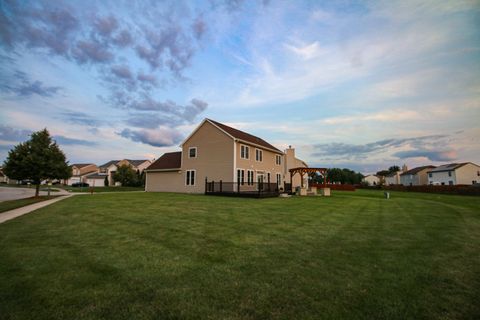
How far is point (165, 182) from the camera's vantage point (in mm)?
27516

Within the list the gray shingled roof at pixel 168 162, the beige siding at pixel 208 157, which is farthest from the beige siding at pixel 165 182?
the beige siding at pixel 208 157

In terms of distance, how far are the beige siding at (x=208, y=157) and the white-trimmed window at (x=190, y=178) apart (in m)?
0.33

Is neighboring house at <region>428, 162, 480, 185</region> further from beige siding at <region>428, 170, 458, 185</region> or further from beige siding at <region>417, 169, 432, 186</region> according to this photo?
beige siding at <region>417, 169, 432, 186</region>

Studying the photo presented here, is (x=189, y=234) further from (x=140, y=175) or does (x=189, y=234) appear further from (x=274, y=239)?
(x=140, y=175)

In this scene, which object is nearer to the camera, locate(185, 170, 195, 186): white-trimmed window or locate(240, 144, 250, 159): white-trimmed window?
locate(240, 144, 250, 159): white-trimmed window

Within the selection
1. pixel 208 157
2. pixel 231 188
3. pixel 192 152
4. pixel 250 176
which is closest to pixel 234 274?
pixel 231 188

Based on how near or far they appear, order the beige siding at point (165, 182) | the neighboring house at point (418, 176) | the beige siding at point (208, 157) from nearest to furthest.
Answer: the beige siding at point (208, 157)
the beige siding at point (165, 182)
the neighboring house at point (418, 176)

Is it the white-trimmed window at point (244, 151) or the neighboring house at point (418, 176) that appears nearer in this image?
the white-trimmed window at point (244, 151)

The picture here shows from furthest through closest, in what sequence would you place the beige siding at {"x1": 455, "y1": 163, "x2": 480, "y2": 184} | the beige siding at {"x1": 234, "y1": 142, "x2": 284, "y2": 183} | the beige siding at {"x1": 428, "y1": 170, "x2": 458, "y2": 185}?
1. the beige siding at {"x1": 428, "y1": 170, "x2": 458, "y2": 185}
2. the beige siding at {"x1": 455, "y1": 163, "x2": 480, "y2": 184}
3. the beige siding at {"x1": 234, "y1": 142, "x2": 284, "y2": 183}

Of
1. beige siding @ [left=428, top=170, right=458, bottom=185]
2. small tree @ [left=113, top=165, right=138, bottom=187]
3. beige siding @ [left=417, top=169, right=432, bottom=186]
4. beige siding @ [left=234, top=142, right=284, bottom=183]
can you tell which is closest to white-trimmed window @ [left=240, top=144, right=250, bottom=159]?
beige siding @ [left=234, top=142, right=284, bottom=183]

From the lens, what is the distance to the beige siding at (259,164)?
22.5 metres

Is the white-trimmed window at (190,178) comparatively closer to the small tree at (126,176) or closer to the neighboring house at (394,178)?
the small tree at (126,176)

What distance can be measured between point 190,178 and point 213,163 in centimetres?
367

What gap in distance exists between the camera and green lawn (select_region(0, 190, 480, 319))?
109 inches
